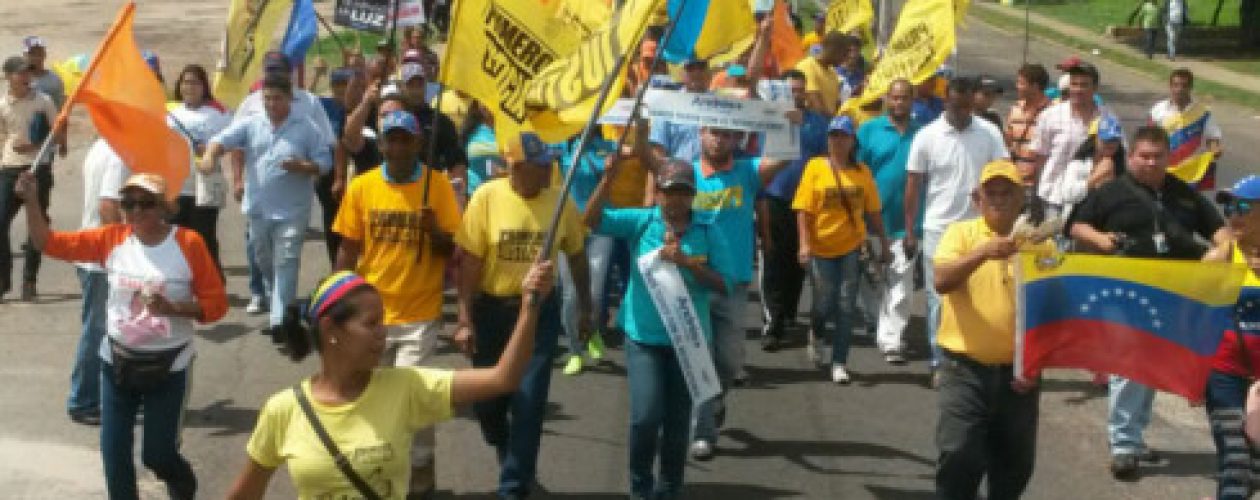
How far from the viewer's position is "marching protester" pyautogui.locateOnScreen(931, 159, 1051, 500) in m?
6.99

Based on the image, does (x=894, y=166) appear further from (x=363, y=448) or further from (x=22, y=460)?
(x=363, y=448)

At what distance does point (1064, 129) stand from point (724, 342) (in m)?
4.04

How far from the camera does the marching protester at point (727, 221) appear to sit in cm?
864

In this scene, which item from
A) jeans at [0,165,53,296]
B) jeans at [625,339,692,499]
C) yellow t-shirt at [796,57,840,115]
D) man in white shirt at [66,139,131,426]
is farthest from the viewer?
yellow t-shirt at [796,57,840,115]

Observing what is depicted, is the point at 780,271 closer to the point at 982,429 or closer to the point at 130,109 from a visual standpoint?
the point at 982,429

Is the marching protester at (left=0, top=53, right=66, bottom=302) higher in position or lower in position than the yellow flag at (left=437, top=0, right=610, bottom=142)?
lower

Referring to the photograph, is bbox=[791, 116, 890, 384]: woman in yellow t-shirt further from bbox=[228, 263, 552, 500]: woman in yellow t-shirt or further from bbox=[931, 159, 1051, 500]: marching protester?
bbox=[228, 263, 552, 500]: woman in yellow t-shirt

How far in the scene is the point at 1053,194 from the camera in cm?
1177

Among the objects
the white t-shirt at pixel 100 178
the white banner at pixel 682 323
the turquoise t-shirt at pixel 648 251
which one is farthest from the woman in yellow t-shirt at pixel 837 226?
the white t-shirt at pixel 100 178

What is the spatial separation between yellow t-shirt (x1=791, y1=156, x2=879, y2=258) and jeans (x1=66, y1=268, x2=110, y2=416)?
4001 mm

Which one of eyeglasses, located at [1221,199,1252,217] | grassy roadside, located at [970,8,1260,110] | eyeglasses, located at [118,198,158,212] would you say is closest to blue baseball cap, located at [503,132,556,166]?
eyeglasses, located at [118,198,158,212]

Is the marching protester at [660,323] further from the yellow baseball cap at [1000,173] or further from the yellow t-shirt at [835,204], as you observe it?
the yellow t-shirt at [835,204]

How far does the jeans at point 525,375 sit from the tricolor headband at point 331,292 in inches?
120

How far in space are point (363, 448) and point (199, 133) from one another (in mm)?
7338
